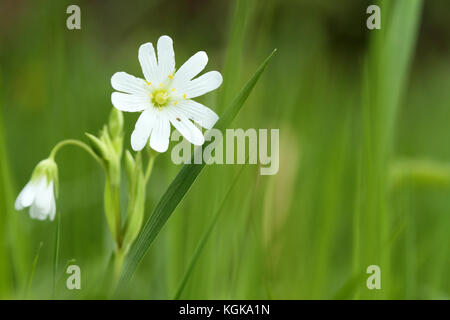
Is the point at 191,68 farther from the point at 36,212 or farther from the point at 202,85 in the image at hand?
the point at 36,212

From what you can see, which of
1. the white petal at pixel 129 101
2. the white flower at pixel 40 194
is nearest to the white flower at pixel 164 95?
the white petal at pixel 129 101

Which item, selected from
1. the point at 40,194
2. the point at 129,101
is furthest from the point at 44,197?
the point at 129,101

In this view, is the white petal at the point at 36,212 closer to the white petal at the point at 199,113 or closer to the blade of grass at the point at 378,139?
the white petal at the point at 199,113

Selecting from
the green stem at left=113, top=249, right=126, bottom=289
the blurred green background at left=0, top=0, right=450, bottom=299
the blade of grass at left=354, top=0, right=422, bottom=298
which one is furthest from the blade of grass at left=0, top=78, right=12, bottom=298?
the blade of grass at left=354, top=0, right=422, bottom=298

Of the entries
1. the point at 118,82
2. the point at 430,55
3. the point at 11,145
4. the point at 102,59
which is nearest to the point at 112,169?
the point at 118,82

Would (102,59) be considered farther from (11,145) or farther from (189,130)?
(189,130)

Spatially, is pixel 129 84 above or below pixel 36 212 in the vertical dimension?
above
